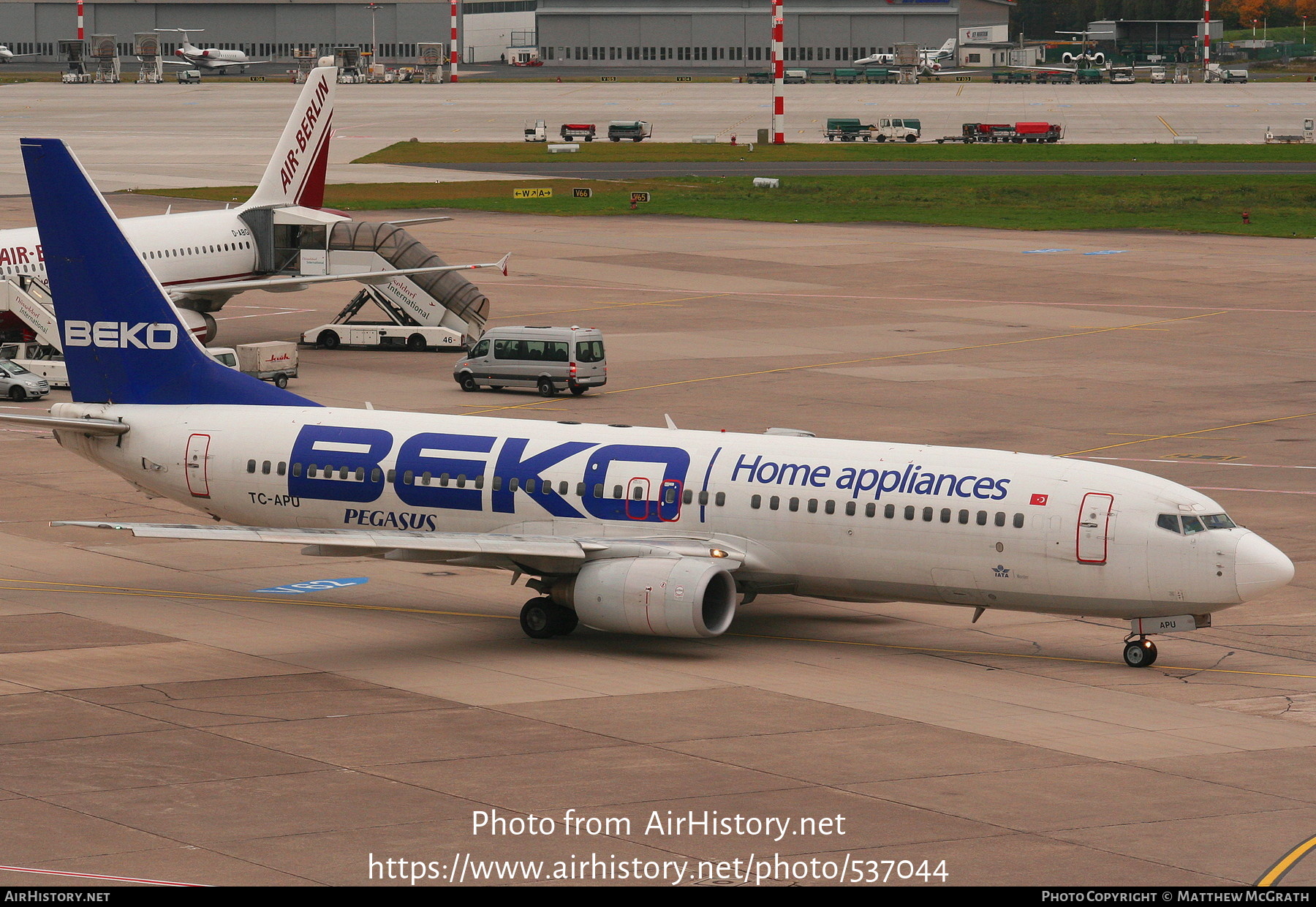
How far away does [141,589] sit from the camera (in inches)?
1694

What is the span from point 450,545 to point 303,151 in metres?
51.2

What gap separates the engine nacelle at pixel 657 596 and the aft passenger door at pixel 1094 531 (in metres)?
7.08

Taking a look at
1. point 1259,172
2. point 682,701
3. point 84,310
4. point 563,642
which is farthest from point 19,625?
point 1259,172

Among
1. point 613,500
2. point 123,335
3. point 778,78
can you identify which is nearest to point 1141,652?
point 613,500

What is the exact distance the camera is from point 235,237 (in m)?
82.1

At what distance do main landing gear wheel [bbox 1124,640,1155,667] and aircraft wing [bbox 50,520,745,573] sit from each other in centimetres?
809

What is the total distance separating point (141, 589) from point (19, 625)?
14.5ft

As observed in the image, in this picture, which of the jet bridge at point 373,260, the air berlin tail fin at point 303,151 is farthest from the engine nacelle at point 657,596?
the air berlin tail fin at point 303,151

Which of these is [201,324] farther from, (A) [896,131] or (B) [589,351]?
(A) [896,131]

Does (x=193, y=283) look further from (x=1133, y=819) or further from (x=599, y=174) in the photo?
(x=599, y=174)

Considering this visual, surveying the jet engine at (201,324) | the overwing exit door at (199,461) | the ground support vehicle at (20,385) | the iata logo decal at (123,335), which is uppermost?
the iata logo decal at (123,335)

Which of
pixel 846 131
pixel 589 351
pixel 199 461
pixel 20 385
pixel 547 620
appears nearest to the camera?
pixel 547 620

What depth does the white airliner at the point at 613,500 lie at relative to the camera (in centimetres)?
3600

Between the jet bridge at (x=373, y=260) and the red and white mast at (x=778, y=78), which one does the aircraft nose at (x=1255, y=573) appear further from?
the red and white mast at (x=778, y=78)
